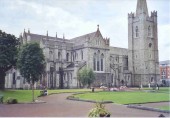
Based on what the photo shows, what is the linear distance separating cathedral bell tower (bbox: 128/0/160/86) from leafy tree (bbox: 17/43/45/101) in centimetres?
5547

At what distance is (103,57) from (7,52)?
35.2 m

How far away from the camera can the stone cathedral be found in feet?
259

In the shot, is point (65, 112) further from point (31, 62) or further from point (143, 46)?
point (143, 46)

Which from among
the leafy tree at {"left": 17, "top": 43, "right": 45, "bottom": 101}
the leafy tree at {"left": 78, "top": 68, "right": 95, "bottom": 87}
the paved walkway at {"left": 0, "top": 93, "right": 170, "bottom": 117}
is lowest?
the paved walkway at {"left": 0, "top": 93, "right": 170, "bottom": 117}

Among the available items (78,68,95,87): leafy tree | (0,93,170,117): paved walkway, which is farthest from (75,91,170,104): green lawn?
(78,68,95,87): leafy tree

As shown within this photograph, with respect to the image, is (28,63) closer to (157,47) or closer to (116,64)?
(116,64)

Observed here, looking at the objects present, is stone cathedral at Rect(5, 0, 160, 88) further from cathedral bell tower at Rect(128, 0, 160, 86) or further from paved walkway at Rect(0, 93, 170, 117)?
paved walkway at Rect(0, 93, 170, 117)

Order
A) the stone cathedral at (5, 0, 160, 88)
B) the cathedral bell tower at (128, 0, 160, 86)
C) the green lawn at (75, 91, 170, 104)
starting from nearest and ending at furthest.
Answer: the green lawn at (75, 91, 170, 104)
the stone cathedral at (5, 0, 160, 88)
the cathedral bell tower at (128, 0, 160, 86)

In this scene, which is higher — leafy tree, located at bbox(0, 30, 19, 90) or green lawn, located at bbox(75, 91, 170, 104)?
leafy tree, located at bbox(0, 30, 19, 90)

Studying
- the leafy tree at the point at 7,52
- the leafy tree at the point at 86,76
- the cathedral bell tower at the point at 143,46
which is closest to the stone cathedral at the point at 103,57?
the cathedral bell tower at the point at 143,46

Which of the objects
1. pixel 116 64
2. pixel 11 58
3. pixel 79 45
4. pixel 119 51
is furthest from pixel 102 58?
pixel 11 58

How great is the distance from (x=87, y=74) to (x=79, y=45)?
60.5 feet

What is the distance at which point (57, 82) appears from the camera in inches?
3073

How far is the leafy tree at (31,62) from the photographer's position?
148 ft
